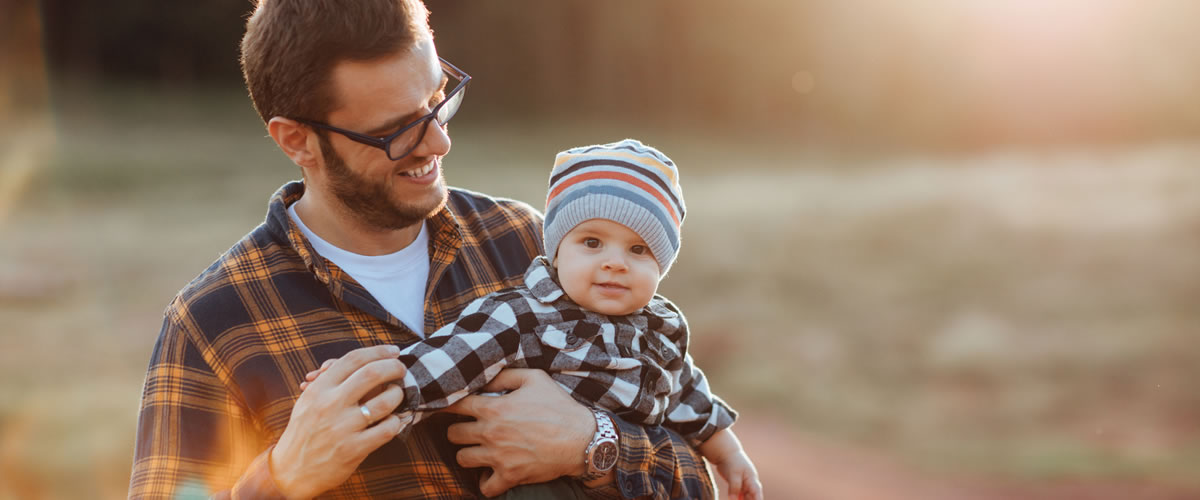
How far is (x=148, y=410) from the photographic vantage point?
188 centimetres

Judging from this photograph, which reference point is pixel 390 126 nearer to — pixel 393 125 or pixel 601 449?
pixel 393 125

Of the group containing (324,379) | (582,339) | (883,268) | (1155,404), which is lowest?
(324,379)

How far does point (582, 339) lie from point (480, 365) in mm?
220

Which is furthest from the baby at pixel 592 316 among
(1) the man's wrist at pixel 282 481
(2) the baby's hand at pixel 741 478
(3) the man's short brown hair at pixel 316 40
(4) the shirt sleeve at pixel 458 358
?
(3) the man's short brown hair at pixel 316 40

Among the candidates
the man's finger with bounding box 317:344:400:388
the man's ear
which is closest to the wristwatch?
the man's finger with bounding box 317:344:400:388

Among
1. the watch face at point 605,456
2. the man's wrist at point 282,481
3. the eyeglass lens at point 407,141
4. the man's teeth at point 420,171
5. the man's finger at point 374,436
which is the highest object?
the eyeglass lens at point 407,141

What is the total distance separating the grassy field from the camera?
7227 millimetres

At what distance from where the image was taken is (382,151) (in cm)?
208

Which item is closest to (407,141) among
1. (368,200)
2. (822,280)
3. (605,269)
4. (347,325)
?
(368,200)

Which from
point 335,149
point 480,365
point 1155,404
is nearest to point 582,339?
point 480,365

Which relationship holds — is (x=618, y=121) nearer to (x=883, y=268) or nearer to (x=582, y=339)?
(x=883, y=268)

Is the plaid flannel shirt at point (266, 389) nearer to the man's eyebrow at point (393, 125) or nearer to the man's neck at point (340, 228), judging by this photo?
the man's neck at point (340, 228)

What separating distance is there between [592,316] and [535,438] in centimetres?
28

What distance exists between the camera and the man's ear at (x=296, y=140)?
7.01 ft
